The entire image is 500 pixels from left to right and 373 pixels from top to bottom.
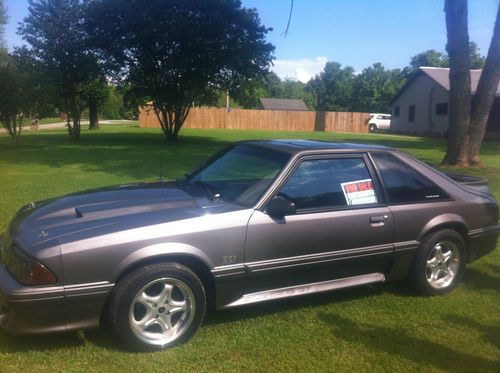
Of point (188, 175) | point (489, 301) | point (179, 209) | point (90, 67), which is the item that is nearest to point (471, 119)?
point (489, 301)

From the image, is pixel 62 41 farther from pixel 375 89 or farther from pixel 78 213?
pixel 375 89

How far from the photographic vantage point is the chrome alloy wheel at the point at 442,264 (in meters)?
4.46

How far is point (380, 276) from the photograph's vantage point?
4227 mm

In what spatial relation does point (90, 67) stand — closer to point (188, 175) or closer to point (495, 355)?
point (188, 175)

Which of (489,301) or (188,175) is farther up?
(188,175)

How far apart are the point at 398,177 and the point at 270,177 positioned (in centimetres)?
129

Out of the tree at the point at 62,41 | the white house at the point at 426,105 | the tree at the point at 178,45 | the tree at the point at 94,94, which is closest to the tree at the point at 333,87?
the white house at the point at 426,105

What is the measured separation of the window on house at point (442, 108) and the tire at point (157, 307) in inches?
1429

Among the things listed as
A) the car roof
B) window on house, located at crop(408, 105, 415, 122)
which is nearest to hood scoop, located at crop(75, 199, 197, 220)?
the car roof

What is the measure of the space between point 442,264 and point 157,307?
2.78m

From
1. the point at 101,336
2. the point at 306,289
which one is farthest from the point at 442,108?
the point at 101,336

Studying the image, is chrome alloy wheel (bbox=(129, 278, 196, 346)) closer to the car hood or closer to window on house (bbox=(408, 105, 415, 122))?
the car hood

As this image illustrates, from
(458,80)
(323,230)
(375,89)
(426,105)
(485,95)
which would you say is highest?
(375,89)

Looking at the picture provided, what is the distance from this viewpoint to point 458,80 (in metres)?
13.2
